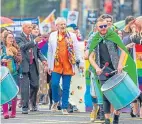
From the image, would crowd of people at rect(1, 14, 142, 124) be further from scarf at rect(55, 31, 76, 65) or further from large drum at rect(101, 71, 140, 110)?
large drum at rect(101, 71, 140, 110)

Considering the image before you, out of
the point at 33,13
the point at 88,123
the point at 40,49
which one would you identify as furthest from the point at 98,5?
the point at 88,123

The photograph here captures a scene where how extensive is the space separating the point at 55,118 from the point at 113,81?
2.87m

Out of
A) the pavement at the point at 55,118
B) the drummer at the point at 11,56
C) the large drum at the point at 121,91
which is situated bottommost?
the pavement at the point at 55,118

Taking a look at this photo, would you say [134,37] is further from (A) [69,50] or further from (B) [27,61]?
(B) [27,61]

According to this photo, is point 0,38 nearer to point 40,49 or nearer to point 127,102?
point 40,49

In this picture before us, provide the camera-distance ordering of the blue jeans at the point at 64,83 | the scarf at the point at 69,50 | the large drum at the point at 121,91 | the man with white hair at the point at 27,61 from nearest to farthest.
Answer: the large drum at the point at 121,91 → the scarf at the point at 69,50 → the blue jeans at the point at 64,83 → the man with white hair at the point at 27,61

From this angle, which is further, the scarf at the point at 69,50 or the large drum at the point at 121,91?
the scarf at the point at 69,50

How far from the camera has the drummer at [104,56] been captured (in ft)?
54.6

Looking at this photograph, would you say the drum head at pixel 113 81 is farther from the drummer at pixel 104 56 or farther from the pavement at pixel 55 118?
the pavement at pixel 55 118

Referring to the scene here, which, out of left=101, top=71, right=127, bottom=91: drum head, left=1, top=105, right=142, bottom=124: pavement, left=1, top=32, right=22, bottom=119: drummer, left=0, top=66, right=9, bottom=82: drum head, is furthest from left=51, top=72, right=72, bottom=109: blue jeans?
left=101, top=71, right=127, bottom=91: drum head

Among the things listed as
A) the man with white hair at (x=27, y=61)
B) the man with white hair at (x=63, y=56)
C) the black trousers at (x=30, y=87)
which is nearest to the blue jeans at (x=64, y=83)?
the man with white hair at (x=63, y=56)

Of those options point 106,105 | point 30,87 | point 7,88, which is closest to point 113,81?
point 106,105

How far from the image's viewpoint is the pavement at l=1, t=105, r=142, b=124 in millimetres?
17984

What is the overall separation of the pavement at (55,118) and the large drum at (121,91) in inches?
66.1
